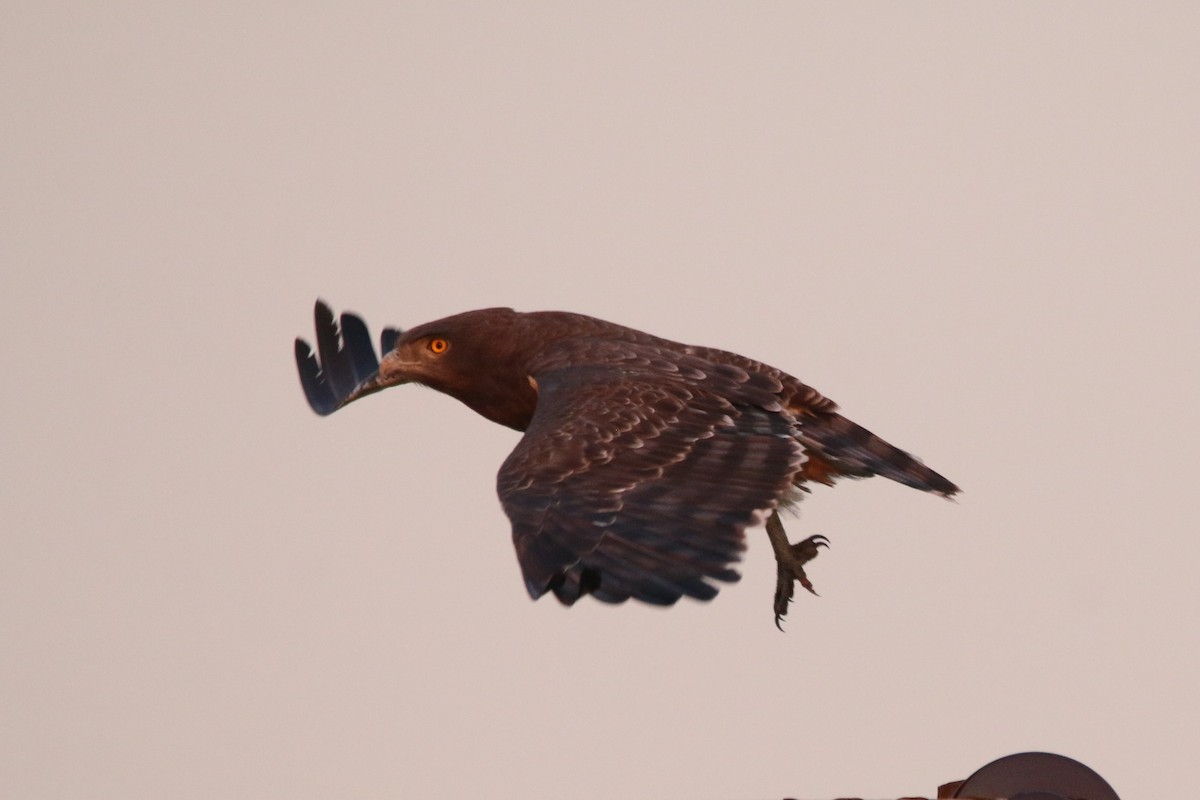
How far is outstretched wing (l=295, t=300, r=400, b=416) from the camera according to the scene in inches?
334

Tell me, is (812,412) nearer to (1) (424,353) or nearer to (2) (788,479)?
(2) (788,479)

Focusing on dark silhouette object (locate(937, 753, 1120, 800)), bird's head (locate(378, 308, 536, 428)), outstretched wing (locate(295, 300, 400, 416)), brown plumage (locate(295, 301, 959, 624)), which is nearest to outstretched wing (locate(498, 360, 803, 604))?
brown plumage (locate(295, 301, 959, 624))

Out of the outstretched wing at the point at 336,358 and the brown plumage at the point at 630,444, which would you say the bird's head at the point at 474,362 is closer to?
the brown plumage at the point at 630,444

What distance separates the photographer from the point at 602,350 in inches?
278

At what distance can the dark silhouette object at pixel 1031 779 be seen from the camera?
16.0ft

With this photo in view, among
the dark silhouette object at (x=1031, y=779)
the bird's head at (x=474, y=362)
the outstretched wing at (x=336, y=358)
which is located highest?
the outstretched wing at (x=336, y=358)

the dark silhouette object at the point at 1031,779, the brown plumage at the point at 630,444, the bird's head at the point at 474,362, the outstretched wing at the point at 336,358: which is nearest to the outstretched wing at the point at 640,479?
the brown plumage at the point at 630,444

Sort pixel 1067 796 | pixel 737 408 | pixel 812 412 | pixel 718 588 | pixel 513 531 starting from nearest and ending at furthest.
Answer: pixel 1067 796 → pixel 718 588 → pixel 513 531 → pixel 737 408 → pixel 812 412

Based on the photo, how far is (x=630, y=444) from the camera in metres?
6.15

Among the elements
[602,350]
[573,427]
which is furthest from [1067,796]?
[602,350]

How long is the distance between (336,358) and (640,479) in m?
3.16

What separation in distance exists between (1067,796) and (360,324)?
4908mm

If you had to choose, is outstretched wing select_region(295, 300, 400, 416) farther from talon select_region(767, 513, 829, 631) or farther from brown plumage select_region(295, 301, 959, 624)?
talon select_region(767, 513, 829, 631)

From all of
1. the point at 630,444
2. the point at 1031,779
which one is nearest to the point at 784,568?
the point at 630,444
